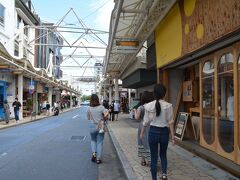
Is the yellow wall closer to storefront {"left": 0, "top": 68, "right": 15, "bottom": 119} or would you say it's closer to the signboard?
the signboard

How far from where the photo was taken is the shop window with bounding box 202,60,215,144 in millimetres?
8578

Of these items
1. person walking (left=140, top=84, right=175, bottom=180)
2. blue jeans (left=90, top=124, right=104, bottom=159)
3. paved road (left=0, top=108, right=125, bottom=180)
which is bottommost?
paved road (left=0, top=108, right=125, bottom=180)

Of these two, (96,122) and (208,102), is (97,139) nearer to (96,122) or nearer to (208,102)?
(96,122)

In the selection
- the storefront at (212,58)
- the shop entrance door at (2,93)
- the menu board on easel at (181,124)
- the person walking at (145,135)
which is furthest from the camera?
the shop entrance door at (2,93)

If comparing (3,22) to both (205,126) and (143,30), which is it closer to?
(143,30)

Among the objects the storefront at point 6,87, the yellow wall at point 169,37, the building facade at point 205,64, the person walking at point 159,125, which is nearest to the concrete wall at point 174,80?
the building facade at point 205,64

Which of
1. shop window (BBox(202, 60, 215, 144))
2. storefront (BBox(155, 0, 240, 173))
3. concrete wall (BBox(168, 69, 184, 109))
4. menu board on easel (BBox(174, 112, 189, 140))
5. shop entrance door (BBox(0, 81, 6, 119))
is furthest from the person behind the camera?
shop entrance door (BBox(0, 81, 6, 119))

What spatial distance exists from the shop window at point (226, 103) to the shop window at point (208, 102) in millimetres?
467

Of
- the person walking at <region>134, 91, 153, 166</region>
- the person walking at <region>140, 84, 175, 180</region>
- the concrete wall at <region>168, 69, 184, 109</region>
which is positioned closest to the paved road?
the person walking at <region>134, 91, 153, 166</region>

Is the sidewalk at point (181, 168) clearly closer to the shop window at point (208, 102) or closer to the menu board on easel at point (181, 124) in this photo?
the shop window at point (208, 102)

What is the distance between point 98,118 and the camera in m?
8.79

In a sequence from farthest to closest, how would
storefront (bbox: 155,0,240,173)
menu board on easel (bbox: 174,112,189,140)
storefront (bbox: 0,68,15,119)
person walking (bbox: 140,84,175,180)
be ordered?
storefront (bbox: 0,68,15,119)
menu board on easel (bbox: 174,112,189,140)
storefront (bbox: 155,0,240,173)
person walking (bbox: 140,84,175,180)

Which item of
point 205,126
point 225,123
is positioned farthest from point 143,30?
point 225,123

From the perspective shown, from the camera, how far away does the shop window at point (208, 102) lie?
8.58 metres
